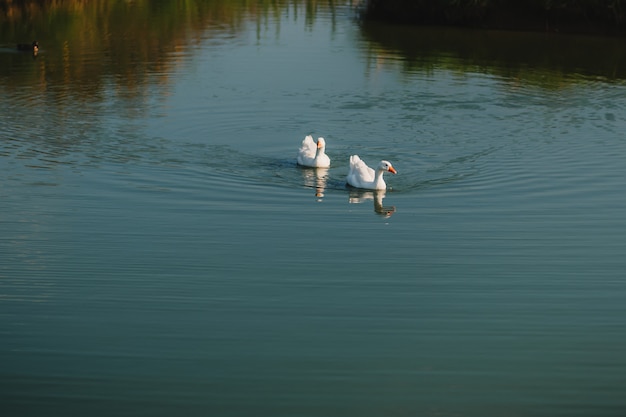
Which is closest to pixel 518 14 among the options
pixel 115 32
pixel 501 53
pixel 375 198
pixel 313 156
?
pixel 501 53

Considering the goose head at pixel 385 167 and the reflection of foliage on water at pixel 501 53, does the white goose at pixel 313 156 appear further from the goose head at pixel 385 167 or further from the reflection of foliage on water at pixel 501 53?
the reflection of foliage on water at pixel 501 53

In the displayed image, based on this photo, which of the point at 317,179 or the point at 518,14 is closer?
the point at 317,179

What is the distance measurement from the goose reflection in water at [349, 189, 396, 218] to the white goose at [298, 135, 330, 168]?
1.38 meters

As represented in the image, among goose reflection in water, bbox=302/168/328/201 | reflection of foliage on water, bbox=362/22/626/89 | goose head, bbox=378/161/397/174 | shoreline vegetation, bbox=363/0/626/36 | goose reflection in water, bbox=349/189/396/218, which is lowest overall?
goose reflection in water, bbox=349/189/396/218

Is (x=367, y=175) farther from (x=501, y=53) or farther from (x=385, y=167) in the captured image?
(x=501, y=53)

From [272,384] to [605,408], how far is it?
139 inches

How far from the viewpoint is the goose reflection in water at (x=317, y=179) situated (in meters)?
19.5

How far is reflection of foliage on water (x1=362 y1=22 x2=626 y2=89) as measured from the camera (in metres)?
34.6

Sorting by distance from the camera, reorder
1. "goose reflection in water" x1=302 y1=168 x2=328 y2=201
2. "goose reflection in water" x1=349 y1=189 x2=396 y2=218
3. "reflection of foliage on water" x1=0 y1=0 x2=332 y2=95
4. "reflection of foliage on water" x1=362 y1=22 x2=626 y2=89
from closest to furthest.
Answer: "goose reflection in water" x1=349 y1=189 x2=396 y2=218, "goose reflection in water" x1=302 y1=168 x2=328 y2=201, "reflection of foliage on water" x1=0 y1=0 x2=332 y2=95, "reflection of foliage on water" x1=362 y1=22 x2=626 y2=89

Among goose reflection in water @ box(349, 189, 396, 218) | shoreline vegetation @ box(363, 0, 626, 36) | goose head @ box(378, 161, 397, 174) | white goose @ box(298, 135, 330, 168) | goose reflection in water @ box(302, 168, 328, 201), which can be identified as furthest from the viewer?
shoreline vegetation @ box(363, 0, 626, 36)

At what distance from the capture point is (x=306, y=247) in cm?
1619

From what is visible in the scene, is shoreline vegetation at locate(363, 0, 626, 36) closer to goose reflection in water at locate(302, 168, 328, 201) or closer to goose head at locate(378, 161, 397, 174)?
goose reflection in water at locate(302, 168, 328, 201)

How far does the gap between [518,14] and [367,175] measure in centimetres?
3000

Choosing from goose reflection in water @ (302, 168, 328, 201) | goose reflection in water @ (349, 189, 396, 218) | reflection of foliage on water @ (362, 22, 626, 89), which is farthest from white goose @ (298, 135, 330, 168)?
reflection of foliage on water @ (362, 22, 626, 89)
